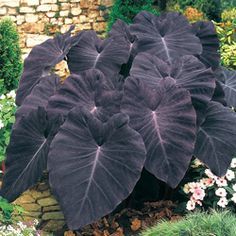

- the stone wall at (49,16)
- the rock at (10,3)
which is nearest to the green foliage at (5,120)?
the stone wall at (49,16)

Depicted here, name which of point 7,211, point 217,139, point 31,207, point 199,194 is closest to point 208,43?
point 217,139

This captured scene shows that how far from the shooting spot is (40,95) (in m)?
4.09

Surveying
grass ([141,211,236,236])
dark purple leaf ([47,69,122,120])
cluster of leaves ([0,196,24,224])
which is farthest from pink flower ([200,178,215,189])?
cluster of leaves ([0,196,24,224])

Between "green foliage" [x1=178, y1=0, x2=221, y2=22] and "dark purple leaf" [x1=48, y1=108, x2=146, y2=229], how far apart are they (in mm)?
5663

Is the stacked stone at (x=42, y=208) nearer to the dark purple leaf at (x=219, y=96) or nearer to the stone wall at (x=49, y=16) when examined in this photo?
the dark purple leaf at (x=219, y=96)

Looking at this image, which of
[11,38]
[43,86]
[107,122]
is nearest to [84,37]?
[43,86]

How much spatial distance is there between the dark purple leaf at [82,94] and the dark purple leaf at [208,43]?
3.47 feet

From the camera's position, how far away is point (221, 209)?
157 inches

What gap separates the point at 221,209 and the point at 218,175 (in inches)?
16.4

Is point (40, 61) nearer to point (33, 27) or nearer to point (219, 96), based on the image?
point (219, 96)

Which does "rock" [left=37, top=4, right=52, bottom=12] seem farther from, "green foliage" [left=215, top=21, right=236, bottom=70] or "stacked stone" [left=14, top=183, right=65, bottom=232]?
"stacked stone" [left=14, top=183, right=65, bottom=232]

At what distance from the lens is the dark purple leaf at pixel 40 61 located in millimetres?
4406

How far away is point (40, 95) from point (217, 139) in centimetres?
122

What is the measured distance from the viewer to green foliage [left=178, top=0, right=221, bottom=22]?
28.9 feet
